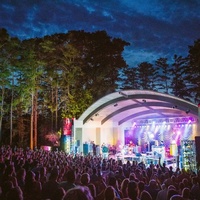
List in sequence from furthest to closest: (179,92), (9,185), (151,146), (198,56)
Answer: (179,92)
(198,56)
(151,146)
(9,185)

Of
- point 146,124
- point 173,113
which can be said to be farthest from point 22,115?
point 173,113

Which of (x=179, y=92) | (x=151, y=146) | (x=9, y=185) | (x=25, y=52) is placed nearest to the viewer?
(x=9, y=185)

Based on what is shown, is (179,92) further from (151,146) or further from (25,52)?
Result: (25,52)

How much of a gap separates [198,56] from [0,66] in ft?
81.2

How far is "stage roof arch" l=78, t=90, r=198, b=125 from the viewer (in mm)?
19234

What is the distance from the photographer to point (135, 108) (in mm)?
25438

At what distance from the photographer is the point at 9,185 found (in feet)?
17.4

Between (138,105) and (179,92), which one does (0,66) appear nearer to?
(138,105)

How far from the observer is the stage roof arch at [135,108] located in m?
19.2

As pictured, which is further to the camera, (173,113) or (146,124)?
(146,124)

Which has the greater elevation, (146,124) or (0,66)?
(0,66)

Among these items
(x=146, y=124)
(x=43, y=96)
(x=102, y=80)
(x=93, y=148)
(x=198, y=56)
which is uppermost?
(x=198, y=56)

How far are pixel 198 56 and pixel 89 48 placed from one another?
14727 mm

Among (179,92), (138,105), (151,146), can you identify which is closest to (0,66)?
(138,105)
